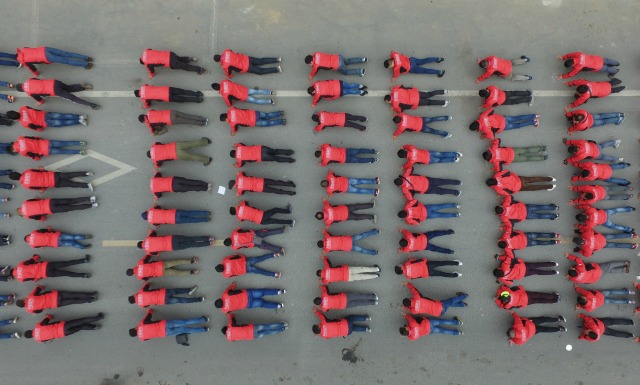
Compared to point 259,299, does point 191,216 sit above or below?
above

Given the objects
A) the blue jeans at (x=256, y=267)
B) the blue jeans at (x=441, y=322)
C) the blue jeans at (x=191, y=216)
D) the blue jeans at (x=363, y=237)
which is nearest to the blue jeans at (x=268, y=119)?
the blue jeans at (x=191, y=216)

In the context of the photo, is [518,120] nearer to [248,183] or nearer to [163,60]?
[248,183]

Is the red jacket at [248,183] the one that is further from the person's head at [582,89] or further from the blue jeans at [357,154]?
the person's head at [582,89]

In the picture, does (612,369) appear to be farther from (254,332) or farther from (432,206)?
(254,332)

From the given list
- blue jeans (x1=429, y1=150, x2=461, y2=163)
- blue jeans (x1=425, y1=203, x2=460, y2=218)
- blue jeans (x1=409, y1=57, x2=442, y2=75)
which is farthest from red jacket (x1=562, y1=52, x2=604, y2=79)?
blue jeans (x1=425, y1=203, x2=460, y2=218)

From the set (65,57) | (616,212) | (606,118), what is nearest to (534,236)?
(616,212)
